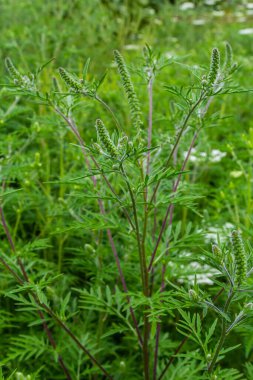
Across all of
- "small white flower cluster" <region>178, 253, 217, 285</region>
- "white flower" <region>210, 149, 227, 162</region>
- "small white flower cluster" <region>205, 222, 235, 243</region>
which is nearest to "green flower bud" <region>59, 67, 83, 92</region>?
"small white flower cluster" <region>205, 222, 235, 243</region>

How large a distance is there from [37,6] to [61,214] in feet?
14.2

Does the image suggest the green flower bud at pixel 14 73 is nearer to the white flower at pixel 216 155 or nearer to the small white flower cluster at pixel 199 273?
the small white flower cluster at pixel 199 273

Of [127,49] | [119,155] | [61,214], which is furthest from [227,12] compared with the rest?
[119,155]

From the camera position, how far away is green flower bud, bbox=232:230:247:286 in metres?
1.02

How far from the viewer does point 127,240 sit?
1936 millimetres

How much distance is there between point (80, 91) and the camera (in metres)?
1.34

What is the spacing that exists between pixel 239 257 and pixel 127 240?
0.91 meters

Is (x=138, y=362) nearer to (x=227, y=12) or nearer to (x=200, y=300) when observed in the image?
(x=200, y=300)

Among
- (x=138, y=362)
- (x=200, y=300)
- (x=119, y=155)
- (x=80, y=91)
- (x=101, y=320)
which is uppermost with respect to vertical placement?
(x=80, y=91)

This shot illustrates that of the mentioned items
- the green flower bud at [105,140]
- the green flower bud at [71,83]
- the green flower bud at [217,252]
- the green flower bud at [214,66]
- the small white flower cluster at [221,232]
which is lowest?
the small white flower cluster at [221,232]

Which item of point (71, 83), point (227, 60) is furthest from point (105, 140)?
point (227, 60)

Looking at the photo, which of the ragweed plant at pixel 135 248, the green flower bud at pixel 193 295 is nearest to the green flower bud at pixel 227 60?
the ragweed plant at pixel 135 248

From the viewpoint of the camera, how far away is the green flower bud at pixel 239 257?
1016 millimetres

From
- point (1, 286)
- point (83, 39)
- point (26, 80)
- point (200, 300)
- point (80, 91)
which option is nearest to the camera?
point (200, 300)
